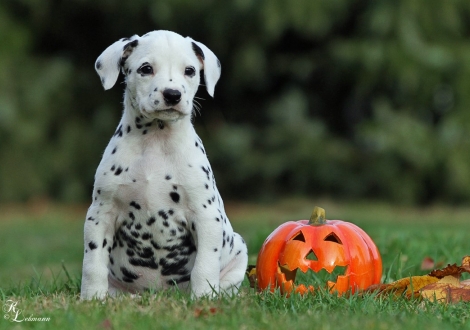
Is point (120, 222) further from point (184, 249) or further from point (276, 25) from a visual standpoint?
point (276, 25)

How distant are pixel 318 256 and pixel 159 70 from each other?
159 centimetres

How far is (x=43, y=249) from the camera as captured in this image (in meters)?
11.0

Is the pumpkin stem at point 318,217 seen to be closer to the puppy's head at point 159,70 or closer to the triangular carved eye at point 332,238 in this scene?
the triangular carved eye at point 332,238

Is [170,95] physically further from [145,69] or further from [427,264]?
[427,264]

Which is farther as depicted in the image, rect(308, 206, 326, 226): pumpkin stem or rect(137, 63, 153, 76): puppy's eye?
rect(308, 206, 326, 226): pumpkin stem

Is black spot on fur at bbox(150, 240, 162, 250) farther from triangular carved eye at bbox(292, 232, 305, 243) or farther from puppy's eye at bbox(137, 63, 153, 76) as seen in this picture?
puppy's eye at bbox(137, 63, 153, 76)

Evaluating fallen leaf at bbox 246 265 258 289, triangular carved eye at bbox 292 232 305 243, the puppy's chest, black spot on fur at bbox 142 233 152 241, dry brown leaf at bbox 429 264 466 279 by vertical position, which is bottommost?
fallen leaf at bbox 246 265 258 289

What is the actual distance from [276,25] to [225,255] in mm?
10677

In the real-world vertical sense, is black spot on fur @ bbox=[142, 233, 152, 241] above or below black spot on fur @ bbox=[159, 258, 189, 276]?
above

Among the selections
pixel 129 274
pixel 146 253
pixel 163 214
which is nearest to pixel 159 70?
pixel 163 214

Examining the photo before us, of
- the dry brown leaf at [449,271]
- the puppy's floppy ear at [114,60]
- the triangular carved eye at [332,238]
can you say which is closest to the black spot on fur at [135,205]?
the puppy's floppy ear at [114,60]

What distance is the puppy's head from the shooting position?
4488mm

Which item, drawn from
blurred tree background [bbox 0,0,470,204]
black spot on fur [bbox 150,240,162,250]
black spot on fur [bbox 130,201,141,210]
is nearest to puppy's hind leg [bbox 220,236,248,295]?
black spot on fur [bbox 150,240,162,250]
